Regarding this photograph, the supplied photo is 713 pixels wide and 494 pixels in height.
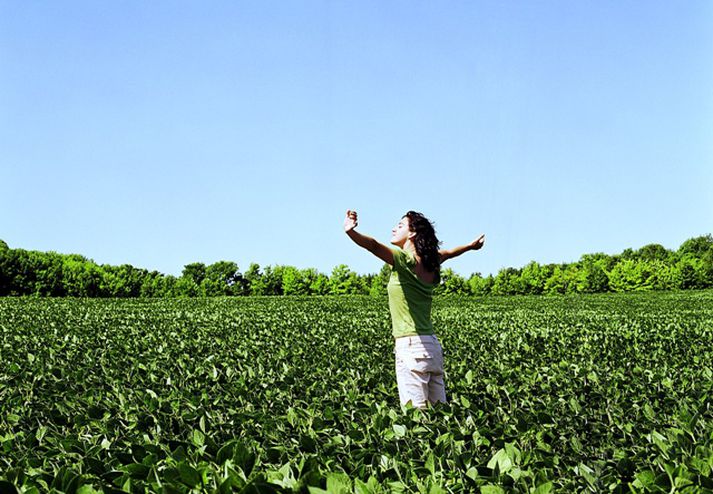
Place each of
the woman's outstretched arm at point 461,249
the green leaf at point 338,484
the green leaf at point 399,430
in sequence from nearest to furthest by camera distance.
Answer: the green leaf at point 338,484
the green leaf at point 399,430
the woman's outstretched arm at point 461,249

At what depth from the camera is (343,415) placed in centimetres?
385

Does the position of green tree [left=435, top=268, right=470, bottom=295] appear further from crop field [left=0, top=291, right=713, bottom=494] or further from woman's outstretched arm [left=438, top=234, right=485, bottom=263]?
woman's outstretched arm [left=438, top=234, right=485, bottom=263]

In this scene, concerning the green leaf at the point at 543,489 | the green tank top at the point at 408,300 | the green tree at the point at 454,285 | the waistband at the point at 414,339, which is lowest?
the green leaf at the point at 543,489

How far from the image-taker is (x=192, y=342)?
974 cm

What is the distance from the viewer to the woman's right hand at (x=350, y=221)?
4285 millimetres

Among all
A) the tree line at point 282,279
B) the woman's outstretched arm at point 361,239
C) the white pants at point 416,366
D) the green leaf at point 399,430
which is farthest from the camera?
the tree line at point 282,279

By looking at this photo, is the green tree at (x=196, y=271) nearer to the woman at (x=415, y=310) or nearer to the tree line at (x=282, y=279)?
the tree line at (x=282, y=279)

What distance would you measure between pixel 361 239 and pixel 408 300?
0.70 metres

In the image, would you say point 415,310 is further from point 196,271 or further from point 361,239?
point 196,271

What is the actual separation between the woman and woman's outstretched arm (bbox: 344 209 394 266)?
122 mm

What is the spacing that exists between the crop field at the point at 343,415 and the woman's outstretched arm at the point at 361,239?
1.12m

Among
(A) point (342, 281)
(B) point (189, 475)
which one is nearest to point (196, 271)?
(A) point (342, 281)

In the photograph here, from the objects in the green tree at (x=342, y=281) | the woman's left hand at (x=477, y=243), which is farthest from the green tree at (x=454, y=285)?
the woman's left hand at (x=477, y=243)

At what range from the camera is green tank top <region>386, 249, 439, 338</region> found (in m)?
4.67
